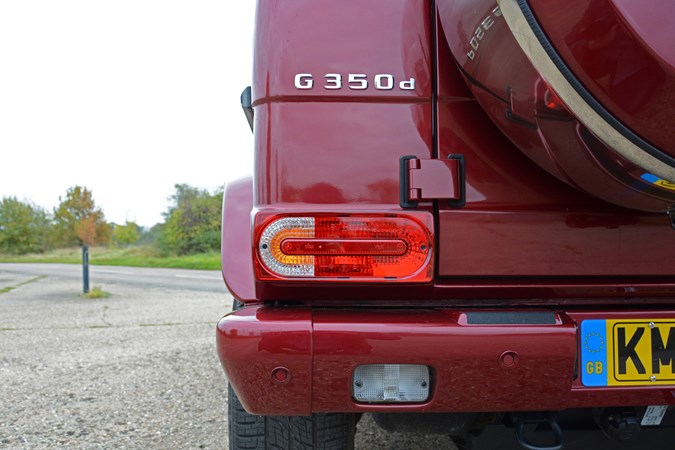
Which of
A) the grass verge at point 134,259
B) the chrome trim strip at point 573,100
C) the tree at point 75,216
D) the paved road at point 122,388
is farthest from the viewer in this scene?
the tree at point 75,216

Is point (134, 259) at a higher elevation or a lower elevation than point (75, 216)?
lower

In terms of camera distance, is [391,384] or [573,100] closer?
[573,100]

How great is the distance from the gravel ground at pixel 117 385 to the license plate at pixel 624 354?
4.05 ft

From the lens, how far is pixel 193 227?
94.6 feet

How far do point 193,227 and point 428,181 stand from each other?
2859 cm

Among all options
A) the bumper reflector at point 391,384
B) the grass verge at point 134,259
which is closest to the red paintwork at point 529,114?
the bumper reflector at point 391,384

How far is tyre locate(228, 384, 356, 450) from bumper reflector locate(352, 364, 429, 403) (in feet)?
1.06

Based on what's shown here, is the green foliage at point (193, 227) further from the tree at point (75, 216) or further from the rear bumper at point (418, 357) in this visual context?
the rear bumper at point (418, 357)

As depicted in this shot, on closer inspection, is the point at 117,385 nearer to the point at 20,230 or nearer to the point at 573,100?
the point at 573,100

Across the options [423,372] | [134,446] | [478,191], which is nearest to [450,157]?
[478,191]

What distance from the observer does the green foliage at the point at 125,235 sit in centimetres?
4100

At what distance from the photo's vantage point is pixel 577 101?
100 centimetres

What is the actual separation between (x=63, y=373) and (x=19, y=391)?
1.42 ft

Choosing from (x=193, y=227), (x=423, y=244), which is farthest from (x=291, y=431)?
(x=193, y=227)
